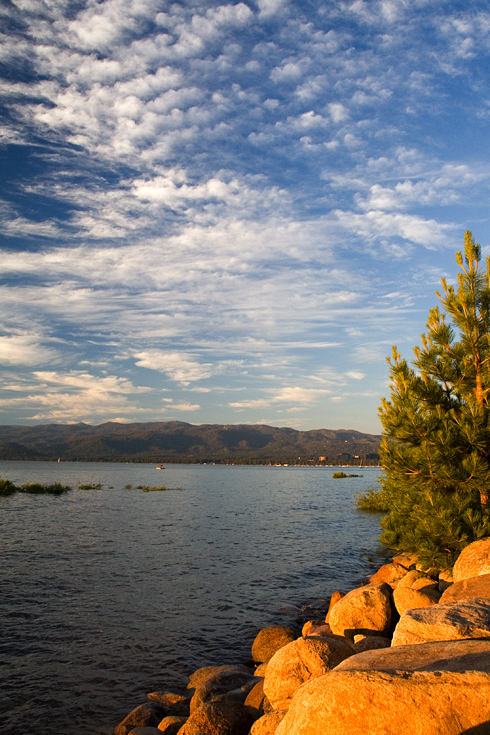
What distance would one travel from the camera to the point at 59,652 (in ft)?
47.2

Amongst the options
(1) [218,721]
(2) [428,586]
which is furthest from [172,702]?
(2) [428,586]

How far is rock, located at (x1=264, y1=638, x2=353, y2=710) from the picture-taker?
28.2 ft

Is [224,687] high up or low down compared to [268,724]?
down

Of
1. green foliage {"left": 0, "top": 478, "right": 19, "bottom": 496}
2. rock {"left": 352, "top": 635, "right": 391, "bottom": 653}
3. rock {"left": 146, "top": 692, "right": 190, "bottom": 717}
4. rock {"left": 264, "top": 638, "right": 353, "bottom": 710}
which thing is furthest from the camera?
green foliage {"left": 0, "top": 478, "right": 19, "bottom": 496}

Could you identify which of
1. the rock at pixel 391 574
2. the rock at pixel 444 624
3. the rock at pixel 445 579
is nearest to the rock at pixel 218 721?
the rock at pixel 444 624

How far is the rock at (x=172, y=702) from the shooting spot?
1057 centimetres

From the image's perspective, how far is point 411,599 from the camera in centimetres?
1255

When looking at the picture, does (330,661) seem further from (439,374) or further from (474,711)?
(439,374)

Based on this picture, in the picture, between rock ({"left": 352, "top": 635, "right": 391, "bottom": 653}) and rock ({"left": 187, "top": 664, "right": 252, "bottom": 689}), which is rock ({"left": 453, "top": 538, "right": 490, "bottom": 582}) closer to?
rock ({"left": 352, "top": 635, "right": 391, "bottom": 653})

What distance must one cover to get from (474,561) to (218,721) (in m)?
7.06

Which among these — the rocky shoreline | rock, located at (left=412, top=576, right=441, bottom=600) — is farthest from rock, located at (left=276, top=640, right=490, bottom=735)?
rock, located at (left=412, top=576, right=441, bottom=600)

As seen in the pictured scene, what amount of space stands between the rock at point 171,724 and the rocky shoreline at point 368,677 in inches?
0.9

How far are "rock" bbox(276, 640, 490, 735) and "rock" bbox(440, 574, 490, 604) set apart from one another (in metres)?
5.19

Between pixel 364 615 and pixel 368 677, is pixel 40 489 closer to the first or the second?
pixel 364 615
